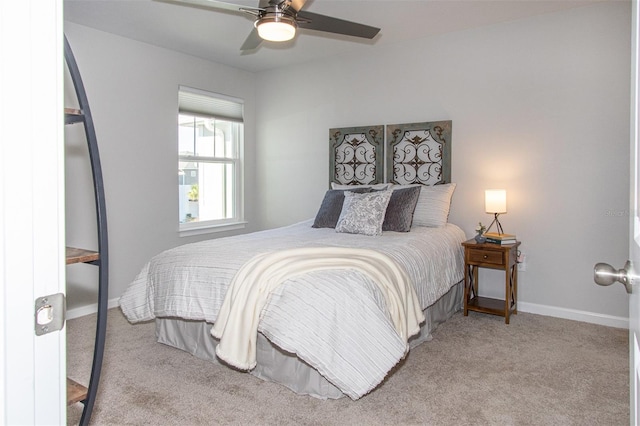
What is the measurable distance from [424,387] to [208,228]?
10.4 feet

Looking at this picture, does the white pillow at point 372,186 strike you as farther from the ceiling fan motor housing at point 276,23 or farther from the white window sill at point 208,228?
the ceiling fan motor housing at point 276,23

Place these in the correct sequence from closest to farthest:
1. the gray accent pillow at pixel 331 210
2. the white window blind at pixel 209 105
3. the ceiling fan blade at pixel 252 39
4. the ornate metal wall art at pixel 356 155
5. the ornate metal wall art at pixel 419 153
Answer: the ceiling fan blade at pixel 252 39 → the gray accent pillow at pixel 331 210 → the ornate metal wall art at pixel 419 153 → the ornate metal wall art at pixel 356 155 → the white window blind at pixel 209 105

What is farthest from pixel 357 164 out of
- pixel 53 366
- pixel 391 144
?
pixel 53 366

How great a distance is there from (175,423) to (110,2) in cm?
295

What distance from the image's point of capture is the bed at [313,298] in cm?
212

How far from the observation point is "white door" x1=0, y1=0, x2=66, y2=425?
677 mm

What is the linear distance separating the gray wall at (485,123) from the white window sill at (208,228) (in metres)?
0.15

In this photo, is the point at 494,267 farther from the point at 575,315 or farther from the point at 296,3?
the point at 296,3

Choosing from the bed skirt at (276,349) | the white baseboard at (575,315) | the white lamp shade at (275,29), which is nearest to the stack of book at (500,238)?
the bed skirt at (276,349)

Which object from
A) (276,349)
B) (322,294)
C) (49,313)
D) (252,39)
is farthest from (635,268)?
(252,39)

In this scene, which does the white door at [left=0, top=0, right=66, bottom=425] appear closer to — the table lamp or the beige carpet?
the beige carpet

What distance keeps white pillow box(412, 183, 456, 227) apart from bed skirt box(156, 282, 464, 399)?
0.61 metres

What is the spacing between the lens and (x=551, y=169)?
143 inches

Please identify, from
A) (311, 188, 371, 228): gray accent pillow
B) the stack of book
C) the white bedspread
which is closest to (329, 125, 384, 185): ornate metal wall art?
(311, 188, 371, 228): gray accent pillow
